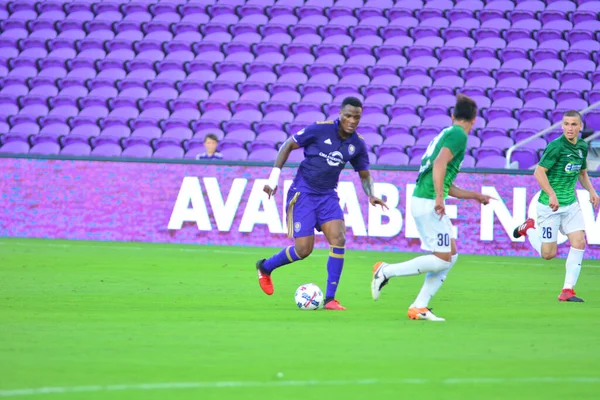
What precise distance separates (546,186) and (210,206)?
908 cm

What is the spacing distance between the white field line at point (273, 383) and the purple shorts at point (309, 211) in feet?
15.3

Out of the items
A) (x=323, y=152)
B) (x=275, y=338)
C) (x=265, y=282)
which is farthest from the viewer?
(x=265, y=282)

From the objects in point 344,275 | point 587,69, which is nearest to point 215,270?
point 344,275

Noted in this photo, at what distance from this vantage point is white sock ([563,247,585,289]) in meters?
11.8

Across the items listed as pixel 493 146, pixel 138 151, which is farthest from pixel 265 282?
pixel 138 151

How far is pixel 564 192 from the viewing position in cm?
1215

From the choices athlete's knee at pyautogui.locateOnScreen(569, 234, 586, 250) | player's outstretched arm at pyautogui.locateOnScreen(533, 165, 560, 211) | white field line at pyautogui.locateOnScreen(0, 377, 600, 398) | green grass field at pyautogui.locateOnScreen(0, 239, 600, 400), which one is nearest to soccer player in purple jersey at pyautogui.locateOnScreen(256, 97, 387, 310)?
green grass field at pyautogui.locateOnScreen(0, 239, 600, 400)

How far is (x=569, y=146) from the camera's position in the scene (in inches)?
475

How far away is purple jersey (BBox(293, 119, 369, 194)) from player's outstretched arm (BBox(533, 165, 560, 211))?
2280 mm

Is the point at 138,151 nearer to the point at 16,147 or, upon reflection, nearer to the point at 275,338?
the point at 16,147

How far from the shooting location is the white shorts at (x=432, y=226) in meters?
9.52

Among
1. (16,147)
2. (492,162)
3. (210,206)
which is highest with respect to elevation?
(16,147)

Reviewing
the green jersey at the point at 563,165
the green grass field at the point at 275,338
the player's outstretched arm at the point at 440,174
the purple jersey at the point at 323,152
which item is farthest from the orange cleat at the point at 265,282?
the green jersey at the point at 563,165

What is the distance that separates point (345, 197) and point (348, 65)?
5887 millimetres
